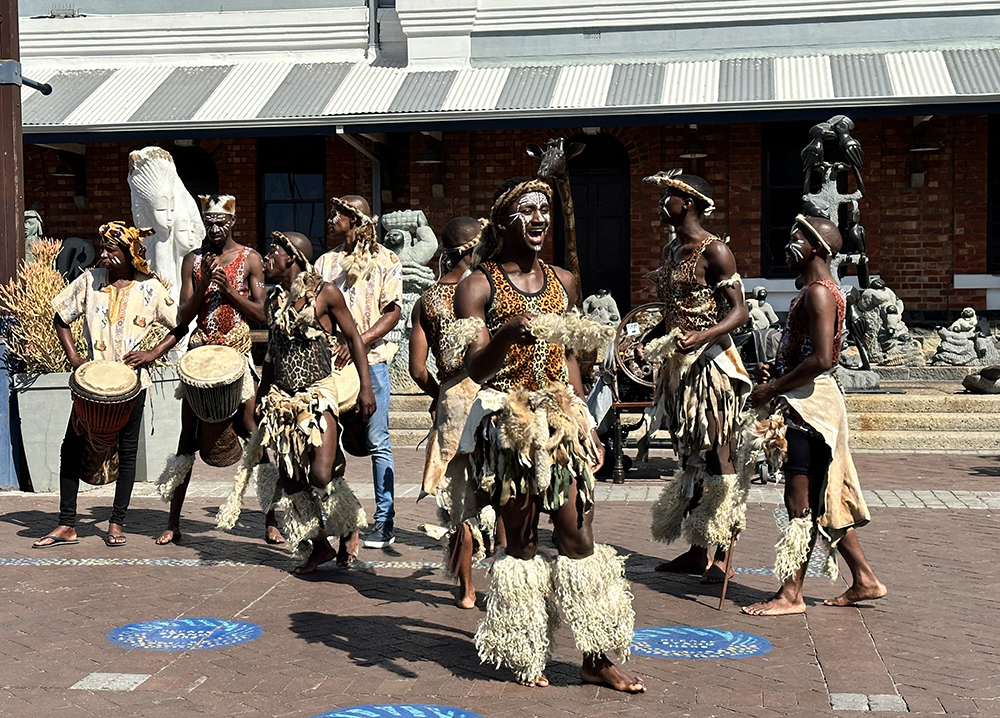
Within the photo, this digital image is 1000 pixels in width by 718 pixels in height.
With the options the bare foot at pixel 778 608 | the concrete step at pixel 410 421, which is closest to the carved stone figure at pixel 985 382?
the concrete step at pixel 410 421

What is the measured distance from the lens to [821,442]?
20.3 ft

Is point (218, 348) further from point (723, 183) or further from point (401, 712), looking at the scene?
point (723, 183)

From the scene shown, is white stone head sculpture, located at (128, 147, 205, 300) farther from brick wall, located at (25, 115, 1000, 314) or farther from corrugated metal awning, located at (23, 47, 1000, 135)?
brick wall, located at (25, 115, 1000, 314)

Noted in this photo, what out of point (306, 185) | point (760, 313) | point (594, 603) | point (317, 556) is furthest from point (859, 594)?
point (306, 185)

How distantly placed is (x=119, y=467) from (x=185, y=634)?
101 inches

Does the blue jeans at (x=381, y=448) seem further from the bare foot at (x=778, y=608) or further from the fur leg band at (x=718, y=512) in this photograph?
the bare foot at (x=778, y=608)

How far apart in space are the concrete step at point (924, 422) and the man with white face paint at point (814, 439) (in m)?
6.45

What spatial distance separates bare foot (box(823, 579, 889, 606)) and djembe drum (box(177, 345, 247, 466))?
148 inches

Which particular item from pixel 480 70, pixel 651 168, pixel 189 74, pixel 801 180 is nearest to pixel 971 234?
pixel 801 180

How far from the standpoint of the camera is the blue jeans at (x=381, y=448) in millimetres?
7488

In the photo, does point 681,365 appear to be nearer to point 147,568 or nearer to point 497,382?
point 497,382

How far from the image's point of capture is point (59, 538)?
7.92m

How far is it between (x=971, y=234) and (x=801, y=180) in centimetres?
253

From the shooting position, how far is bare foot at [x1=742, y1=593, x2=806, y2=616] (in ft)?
20.1
